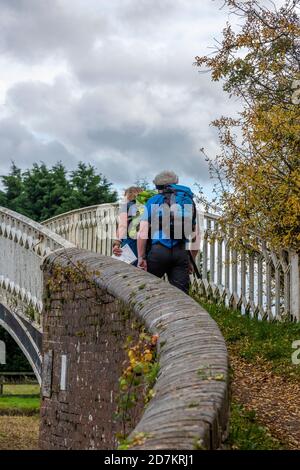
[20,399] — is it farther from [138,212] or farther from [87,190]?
[138,212]

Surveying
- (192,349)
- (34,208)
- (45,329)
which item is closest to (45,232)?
(45,329)

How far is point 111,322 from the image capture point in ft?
32.4

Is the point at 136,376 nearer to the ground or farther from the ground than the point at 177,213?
nearer to the ground

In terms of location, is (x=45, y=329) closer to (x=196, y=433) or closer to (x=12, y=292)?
(x=12, y=292)

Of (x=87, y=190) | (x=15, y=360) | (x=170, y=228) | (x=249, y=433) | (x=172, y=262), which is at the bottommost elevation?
(x=249, y=433)

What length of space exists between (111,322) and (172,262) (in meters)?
1.40

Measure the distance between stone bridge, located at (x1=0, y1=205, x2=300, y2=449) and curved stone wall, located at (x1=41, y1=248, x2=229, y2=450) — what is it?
0.04ft

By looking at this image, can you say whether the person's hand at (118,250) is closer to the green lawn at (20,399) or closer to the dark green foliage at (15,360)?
the green lawn at (20,399)

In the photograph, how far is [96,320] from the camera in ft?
34.4

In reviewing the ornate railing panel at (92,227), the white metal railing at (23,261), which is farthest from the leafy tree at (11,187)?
the white metal railing at (23,261)

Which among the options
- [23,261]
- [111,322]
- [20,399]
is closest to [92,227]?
[23,261]

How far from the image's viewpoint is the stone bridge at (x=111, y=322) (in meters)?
5.78

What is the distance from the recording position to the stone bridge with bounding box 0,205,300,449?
5781 millimetres
